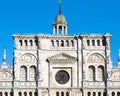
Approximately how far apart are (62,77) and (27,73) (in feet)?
15.3

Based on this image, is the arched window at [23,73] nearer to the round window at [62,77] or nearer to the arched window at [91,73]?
the round window at [62,77]

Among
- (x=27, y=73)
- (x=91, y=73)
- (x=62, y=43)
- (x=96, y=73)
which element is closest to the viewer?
(x=27, y=73)

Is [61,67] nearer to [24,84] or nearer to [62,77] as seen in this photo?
[62,77]

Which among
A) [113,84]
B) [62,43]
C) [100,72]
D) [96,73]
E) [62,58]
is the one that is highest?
[62,43]

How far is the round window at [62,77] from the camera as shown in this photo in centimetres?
10575

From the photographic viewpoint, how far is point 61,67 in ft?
346

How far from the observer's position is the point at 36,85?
344 feet

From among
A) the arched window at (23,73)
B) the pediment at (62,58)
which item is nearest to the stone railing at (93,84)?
the pediment at (62,58)

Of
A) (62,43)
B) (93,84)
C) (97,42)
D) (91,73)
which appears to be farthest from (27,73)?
(97,42)

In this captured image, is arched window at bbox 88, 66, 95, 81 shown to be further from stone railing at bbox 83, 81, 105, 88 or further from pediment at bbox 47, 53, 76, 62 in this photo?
pediment at bbox 47, 53, 76, 62

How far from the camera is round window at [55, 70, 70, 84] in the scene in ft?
347

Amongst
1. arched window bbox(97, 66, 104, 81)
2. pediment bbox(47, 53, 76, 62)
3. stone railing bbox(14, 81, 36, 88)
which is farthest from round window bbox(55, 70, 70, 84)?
arched window bbox(97, 66, 104, 81)

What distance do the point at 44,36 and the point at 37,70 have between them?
464 centimetres

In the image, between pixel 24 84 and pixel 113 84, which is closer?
pixel 24 84
